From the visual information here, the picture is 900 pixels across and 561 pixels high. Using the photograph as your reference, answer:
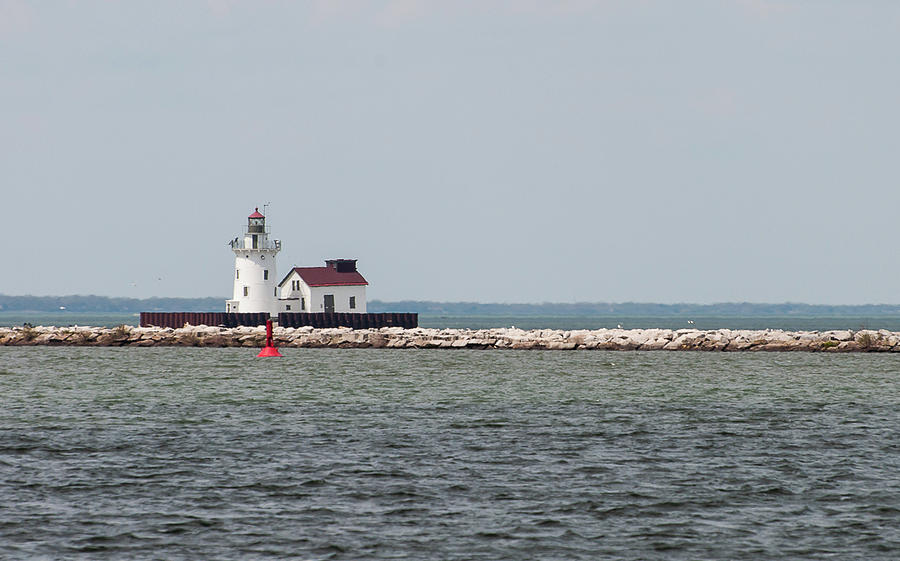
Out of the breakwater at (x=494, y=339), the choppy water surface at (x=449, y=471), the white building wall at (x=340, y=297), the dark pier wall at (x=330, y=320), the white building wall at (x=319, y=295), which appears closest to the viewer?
the choppy water surface at (x=449, y=471)

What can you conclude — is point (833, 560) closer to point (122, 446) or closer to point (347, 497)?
point (347, 497)

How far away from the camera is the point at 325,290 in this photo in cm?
7788

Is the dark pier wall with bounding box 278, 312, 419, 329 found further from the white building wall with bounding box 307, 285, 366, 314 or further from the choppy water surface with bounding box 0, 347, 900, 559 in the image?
the choppy water surface with bounding box 0, 347, 900, 559

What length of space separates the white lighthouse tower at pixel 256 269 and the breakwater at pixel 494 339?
3098 mm

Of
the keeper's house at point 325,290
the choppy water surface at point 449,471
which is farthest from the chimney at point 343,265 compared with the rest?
the choppy water surface at point 449,471

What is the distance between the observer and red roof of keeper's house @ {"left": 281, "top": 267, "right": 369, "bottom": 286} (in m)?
77.8

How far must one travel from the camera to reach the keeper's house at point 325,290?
7762 cm

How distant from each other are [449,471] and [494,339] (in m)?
50.0

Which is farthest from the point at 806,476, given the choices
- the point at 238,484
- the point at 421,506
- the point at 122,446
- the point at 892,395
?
the point at 892,395

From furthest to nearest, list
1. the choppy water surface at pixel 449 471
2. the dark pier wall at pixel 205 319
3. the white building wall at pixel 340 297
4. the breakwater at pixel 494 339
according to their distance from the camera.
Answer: the white building wall at pixel 340 297
the dark pier wall at pixel 205 319
the breakwater at pixel 494 339
the choppy water surface at pixel 449 471

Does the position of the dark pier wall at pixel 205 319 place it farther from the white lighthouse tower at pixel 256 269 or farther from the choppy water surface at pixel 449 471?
the choppy water surface at pixel 449 471

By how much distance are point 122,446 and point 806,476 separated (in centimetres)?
1345

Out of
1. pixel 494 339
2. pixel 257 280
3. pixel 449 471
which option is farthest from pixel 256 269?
pixel 449 471

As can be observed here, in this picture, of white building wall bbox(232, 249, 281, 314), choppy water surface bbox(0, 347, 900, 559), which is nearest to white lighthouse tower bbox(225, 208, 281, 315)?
white building wall bbox(232, 249, 281, 314)
